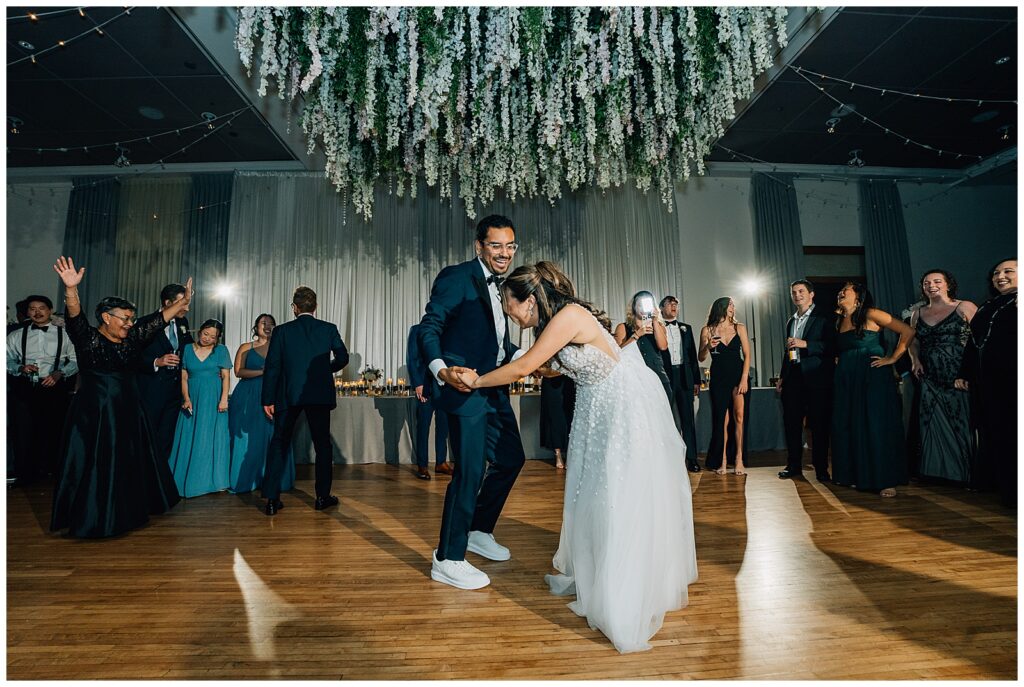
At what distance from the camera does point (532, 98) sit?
3732 millimetres

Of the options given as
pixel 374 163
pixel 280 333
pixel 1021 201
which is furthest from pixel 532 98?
pixel 1021 201

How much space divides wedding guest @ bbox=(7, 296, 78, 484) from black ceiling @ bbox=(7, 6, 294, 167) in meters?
2.53

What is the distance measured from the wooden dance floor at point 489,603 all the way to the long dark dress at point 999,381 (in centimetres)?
29

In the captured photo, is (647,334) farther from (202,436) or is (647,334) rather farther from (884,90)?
(884,90)

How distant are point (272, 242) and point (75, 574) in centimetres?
655

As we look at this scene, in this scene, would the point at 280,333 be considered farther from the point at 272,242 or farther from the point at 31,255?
the point at 31,255

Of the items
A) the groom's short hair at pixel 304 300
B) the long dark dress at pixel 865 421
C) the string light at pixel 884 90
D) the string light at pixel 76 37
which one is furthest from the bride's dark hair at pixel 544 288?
the string light at pixel 884 90

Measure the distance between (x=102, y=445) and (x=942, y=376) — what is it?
231 inches

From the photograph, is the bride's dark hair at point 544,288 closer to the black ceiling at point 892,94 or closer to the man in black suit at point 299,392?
the man in black suit at point 299,392

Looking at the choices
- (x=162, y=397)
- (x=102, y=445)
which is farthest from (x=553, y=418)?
(x=102, y=445)

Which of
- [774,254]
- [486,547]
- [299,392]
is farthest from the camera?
[774,254]

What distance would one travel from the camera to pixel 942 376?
4078 millimetres

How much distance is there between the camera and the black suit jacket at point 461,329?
230 centimetres

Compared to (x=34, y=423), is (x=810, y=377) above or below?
above
